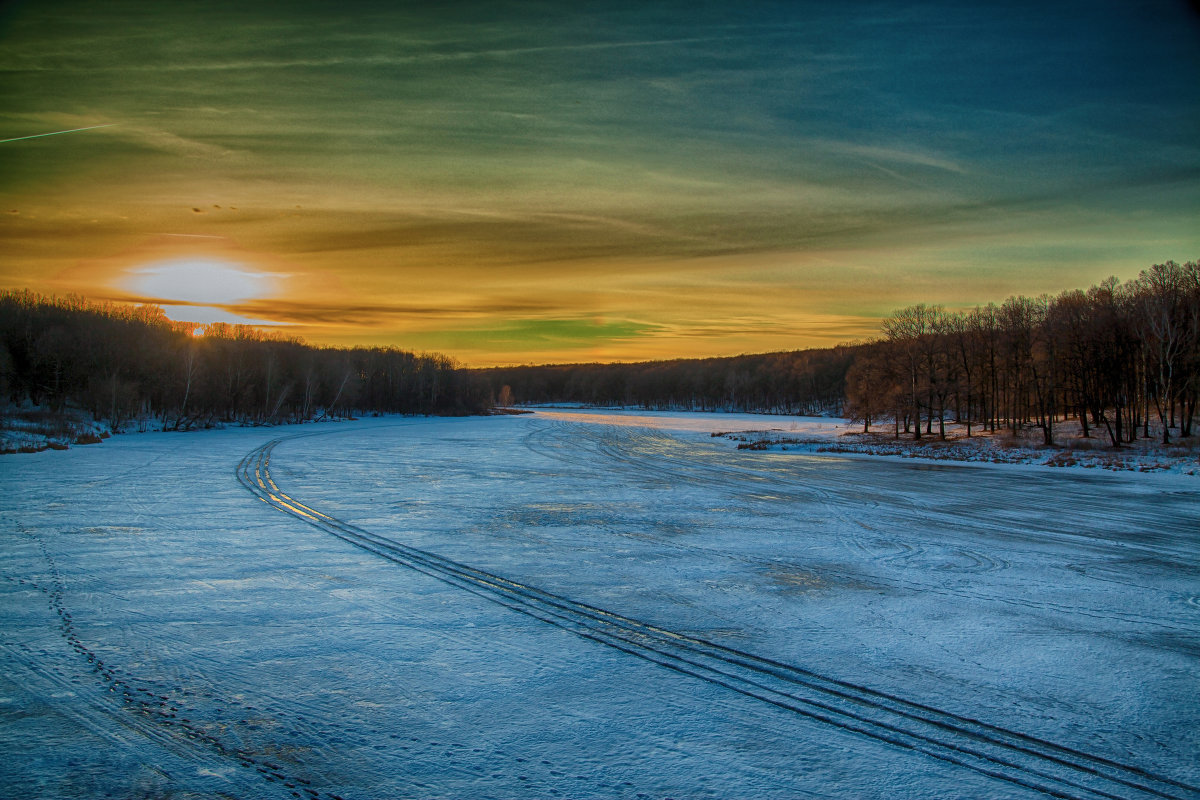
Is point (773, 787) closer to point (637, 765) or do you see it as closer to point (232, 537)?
point (637, 765)

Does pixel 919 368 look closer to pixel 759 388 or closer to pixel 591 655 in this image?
pixel 591 655

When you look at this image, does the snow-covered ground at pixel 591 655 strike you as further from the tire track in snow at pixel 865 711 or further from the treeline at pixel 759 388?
the treeline at pixel 759 388

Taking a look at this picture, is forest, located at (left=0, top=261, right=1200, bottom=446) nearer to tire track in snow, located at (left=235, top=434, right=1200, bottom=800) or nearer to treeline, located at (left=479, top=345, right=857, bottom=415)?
tire track in snow, located at (left=235, top=434, right=1200, bottom=800)

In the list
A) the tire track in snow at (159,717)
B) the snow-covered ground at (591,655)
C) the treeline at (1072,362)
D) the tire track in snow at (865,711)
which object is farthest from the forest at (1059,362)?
the tire track in snow at (159,717)

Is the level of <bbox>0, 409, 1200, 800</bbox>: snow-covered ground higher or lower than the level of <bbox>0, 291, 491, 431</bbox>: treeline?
lower

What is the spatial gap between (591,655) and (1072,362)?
5898 centimetres

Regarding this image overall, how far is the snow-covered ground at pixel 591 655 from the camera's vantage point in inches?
158

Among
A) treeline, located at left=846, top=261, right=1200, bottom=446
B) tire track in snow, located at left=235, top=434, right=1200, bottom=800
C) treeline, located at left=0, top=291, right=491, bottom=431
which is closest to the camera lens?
tire track in snow, located at left=235, top=434, right=1200, bottom=800

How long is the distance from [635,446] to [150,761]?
31.9 metres

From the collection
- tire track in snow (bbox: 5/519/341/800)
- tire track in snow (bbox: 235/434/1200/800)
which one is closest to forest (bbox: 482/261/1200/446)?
tire track in snow (bbox: 235/434/1200/800)

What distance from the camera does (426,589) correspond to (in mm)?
7875

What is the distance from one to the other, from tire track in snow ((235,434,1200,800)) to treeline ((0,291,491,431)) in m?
51.6

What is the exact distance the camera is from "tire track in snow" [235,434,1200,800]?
3.92 m

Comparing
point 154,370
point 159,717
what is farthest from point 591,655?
point 154,370
